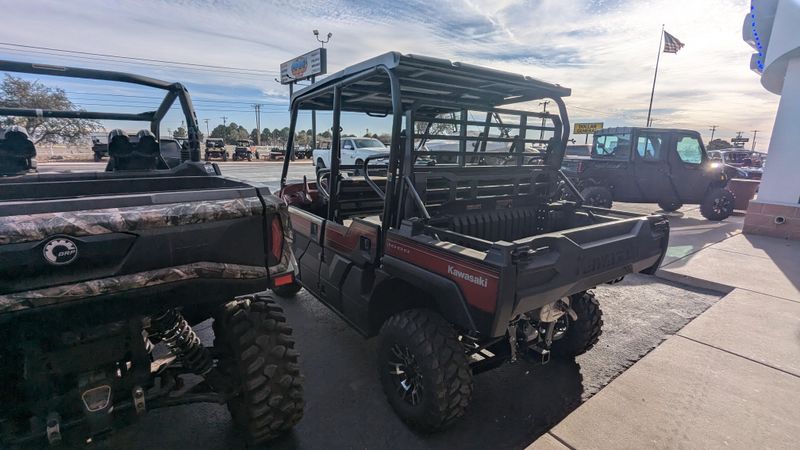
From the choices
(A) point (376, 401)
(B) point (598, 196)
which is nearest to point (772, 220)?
(B) point (598, 196)

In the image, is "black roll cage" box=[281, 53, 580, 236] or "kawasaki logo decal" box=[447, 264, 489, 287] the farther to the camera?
"black roll cage" box=[281, 53, 580, 236]

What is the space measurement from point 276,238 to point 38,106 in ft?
9.45

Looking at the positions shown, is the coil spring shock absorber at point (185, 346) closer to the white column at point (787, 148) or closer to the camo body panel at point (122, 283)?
the camo body panel at point (122, 283)

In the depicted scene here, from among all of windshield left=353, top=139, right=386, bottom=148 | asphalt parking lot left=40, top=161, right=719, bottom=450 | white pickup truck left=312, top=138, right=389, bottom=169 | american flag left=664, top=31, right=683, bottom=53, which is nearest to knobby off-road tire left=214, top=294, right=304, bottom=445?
asphalt parking lot left=40, top=161, right=719, bottom=450

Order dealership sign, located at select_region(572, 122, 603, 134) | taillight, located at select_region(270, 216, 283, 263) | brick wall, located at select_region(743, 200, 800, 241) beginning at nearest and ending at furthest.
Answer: taillight, located at select_region(270, 216, 283, 263), brick wall, located at select_region(743, 200, 800, 241), dealership sign, located at select_region(572, 122, 603, 134)

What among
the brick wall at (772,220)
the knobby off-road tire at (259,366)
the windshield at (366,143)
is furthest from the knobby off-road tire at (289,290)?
the windshield at (366,143)

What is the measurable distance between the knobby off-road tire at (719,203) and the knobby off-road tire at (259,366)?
432 inches

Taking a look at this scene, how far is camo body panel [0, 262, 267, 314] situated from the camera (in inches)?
55.1

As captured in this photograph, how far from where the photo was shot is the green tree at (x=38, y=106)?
3154mm

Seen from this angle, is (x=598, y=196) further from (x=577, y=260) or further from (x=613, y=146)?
(x=577, y=260)

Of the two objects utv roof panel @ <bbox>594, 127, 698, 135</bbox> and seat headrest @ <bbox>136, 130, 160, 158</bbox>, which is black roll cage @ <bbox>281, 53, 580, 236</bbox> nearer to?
seat headrest @ <bbox>136, 130, 160, 158</bbox>

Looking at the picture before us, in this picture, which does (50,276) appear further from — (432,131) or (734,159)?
(734,159)

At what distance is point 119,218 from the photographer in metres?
1.57

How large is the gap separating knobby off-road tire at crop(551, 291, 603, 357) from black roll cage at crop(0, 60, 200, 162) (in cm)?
356
